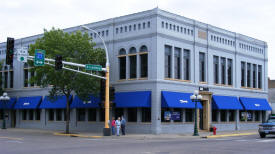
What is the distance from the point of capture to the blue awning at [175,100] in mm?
35094

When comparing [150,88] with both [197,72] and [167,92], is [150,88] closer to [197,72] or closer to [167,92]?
[167,92]

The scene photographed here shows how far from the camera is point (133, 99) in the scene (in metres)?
36.0

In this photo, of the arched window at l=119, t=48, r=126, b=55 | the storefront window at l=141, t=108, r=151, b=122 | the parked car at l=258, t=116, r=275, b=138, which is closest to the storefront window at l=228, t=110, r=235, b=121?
the storefront window at l=141, t=108, r=151, b=122

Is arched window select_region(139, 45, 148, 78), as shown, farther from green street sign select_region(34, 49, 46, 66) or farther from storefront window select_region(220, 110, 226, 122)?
storefront window select_region(220, 110, 226, 122)

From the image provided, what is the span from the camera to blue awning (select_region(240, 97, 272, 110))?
150 ft

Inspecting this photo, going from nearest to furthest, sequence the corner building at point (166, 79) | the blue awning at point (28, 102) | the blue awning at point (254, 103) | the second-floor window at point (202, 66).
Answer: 1. the corner building at point (166, 79)
2. the second-floor window at point (202, 66)
3. the blue awning at point (254, 103)
4. the blue awning at point (28, 102)

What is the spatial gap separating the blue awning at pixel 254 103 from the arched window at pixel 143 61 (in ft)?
48.9

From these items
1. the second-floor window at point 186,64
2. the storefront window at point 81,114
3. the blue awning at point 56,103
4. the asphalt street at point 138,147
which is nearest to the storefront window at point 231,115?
the second-floor window at point 186,64

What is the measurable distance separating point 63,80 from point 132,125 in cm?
783

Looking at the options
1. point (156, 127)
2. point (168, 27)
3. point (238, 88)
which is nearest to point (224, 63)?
point (238, 88)

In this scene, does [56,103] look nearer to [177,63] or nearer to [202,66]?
[177,63]

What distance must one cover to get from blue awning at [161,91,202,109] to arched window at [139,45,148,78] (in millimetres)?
2732

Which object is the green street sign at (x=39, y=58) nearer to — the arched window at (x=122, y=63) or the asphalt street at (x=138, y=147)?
the asphalt street at (x=138, y=147)

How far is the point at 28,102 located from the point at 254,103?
2786 centimetres
